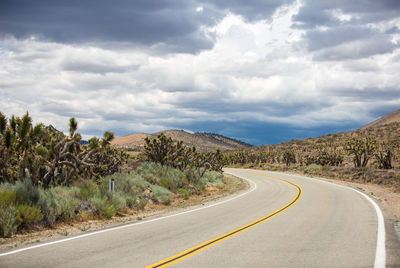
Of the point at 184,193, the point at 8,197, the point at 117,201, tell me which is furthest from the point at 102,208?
A: the point at 184,193

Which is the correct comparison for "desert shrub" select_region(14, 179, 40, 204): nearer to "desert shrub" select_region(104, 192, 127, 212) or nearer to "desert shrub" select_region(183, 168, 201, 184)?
"desert shrub" select_region(104, 192, 127, 212)

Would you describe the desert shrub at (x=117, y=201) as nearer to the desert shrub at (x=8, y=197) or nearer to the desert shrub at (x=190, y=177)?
the desert shrub at (x=8, y=197)

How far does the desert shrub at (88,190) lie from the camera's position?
12.5 metres

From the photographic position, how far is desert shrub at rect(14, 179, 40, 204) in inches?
399

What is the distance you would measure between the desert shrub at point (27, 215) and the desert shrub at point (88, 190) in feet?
8.86

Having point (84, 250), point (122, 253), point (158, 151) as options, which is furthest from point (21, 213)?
point (158, 151)

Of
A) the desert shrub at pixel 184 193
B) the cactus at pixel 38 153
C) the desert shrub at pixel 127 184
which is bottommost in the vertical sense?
the desert shrub at pixel 184 193

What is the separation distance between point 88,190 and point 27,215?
368 centimetres

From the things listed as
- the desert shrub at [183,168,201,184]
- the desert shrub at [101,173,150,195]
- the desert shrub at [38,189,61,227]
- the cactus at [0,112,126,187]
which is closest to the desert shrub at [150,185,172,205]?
the desert shrub at [101,173,150,195]

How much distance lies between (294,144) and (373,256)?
97.9m

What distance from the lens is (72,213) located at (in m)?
11.0

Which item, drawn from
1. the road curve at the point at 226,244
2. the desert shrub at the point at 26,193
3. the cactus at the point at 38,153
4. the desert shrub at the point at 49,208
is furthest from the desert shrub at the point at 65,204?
the road curve at the point at 226,244

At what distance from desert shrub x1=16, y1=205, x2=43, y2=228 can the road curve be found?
201cm

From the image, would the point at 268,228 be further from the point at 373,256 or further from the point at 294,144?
the point at 294,144
